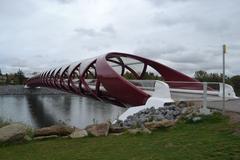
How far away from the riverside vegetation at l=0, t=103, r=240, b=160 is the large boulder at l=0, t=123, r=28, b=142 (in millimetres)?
67

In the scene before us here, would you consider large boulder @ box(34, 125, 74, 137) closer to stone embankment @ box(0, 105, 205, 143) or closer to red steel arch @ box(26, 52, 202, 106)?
stone embankment @ box(0, 105, 205, 143)

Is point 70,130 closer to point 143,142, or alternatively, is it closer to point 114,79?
point 143,142

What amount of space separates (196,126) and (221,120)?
2.95ft

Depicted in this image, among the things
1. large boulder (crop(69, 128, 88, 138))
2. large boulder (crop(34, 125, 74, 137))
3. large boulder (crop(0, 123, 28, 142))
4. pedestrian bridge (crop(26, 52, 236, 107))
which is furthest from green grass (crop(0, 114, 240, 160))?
pedestrian bridge (crop(26, 52, 236, 107))

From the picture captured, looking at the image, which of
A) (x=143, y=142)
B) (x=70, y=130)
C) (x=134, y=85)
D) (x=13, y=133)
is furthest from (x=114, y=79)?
(x=143, y=142)

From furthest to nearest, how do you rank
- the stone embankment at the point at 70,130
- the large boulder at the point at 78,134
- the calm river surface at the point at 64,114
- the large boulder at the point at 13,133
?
the calm river surface at the point at 64,114, the large boulder at the point at 78,134, the stone embankment at the point at 70,130, the large boulder at the point at 13,133

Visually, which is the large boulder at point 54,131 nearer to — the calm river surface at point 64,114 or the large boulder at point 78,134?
the large boulder at point 78,134

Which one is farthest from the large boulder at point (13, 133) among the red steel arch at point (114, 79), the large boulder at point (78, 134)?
the red steel arch at point (114, 79)

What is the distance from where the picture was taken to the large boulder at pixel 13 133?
867cm

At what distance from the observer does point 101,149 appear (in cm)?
726

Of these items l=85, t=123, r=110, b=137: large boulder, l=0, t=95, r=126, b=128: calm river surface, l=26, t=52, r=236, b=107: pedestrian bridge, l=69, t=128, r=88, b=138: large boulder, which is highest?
l=26, t=52, r=236, b=107: pedestrian bridge

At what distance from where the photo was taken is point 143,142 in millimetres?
7660

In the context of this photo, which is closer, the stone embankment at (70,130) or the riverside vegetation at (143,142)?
the riverside vegetation at (143,142)

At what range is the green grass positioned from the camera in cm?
624
